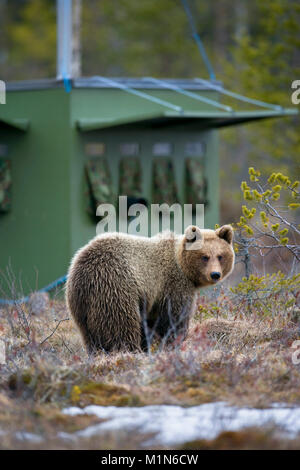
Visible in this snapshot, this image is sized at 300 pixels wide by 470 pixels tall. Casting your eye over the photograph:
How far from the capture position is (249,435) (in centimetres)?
Answer: 468

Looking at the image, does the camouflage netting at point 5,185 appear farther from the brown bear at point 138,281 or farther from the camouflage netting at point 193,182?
the brown bear at point 138,281

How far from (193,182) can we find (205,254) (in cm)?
552

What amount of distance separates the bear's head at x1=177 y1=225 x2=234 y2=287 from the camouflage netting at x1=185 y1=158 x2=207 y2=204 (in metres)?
5.32

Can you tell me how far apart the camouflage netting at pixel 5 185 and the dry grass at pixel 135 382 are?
4664mm

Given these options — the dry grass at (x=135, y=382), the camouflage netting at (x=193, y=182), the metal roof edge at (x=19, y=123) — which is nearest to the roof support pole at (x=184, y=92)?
the camouflage netting at (x=193, y=182)

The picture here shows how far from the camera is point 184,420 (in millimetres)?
4875

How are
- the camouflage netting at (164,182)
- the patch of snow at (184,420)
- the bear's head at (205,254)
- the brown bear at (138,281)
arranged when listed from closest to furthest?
1. the patch of snow at (184,420)
2. the brown bear at (138,281)
3. the bear's head at (205,254)
4. the camouflage netting at (164,182)

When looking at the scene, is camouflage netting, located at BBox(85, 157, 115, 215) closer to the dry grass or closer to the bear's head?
the bear's head

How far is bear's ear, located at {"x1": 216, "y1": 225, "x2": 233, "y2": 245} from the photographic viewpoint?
6.84 meters

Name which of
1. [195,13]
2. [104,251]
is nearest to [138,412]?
[104,251]

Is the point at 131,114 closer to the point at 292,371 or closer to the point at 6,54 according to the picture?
the point at 292,371

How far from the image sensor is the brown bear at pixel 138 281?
6.57 m

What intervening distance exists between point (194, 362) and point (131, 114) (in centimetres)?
658
